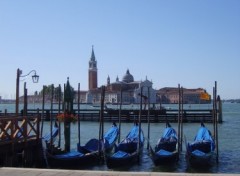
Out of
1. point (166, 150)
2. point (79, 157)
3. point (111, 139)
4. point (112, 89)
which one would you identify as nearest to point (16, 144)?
point (79, 157)

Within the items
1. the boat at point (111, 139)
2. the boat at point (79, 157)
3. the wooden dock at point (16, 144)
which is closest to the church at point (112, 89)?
the boat at point (111, 139)

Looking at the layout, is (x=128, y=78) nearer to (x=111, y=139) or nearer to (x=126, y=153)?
(x=111, y=139)

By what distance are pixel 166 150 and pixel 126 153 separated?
2.62m

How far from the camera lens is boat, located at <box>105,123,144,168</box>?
1681 cm

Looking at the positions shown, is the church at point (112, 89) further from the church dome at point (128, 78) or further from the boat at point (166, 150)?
the boat at point (166, 150)

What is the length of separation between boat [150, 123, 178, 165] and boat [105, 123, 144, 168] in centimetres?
76

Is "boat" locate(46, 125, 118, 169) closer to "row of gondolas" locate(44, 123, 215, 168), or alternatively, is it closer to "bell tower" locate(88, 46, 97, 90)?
"row of gondolas" locate(44, 123, 215, 168)

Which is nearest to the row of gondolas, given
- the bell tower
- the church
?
the church

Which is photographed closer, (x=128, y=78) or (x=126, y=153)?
(x=126, y=153)

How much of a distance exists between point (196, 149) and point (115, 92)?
143 metres

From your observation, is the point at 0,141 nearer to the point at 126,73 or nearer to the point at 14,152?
the point at 14,152

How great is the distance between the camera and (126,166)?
683 inches

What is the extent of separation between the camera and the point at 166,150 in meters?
19.6

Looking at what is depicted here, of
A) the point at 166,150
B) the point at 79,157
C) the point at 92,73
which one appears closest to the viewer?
the point at 79,157
